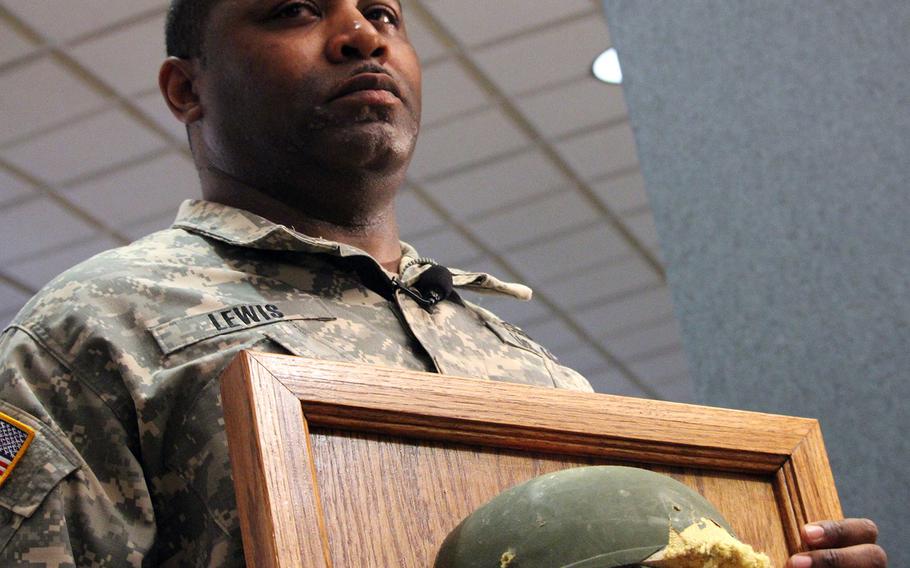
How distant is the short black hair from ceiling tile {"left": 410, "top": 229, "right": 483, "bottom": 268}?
366 cm

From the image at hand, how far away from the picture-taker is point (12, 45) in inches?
155

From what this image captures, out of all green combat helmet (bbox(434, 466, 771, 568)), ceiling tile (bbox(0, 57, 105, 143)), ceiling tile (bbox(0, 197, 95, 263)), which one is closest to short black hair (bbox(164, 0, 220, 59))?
green combat helmet (bbox(434, 466, 771, 568))

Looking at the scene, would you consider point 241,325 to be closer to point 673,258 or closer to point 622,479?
point 622,479

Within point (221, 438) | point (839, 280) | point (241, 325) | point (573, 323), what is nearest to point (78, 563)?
point (221, 438)

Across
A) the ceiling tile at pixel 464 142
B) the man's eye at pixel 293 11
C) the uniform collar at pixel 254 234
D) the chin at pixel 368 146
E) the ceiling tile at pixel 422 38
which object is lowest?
the uniform collar at pixel 254 234

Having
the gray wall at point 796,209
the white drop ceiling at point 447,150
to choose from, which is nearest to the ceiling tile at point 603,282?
the white drop ceiling at point 447,150

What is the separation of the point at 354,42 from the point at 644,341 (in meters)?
5.51

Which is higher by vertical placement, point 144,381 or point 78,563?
point 144,381

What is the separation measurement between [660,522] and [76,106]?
12.1 ft

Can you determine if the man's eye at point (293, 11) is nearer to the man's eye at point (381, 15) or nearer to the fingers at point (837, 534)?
the man's eye at point (381, 15)

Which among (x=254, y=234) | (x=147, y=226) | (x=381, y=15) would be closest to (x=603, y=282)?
(x=147, y=226)

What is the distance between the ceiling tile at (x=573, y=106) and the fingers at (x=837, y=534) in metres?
3.53

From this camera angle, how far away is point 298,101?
1.43m

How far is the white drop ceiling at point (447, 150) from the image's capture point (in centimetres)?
404
